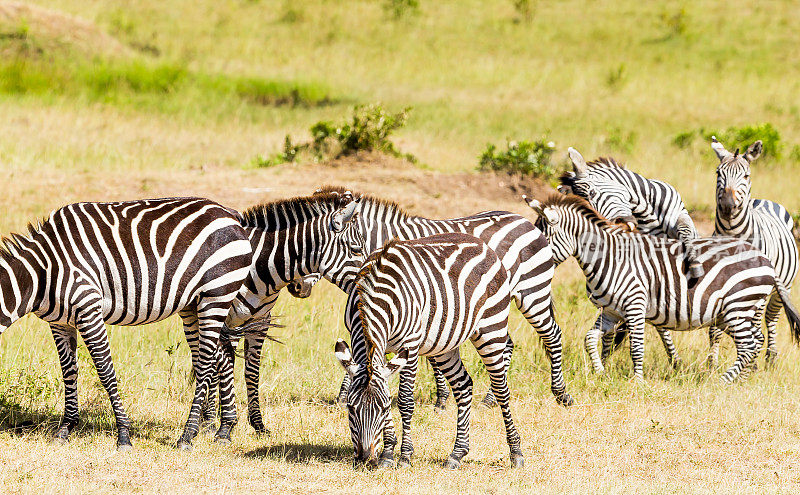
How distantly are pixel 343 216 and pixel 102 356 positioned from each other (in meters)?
2.24

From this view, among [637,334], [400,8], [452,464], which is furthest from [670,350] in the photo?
[400,8]

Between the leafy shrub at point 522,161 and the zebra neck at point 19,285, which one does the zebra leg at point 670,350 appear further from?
the zebra neck at point 19,285

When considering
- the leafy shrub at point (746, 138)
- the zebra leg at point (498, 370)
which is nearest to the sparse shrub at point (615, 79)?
the leafy shrub at point (746, 138)

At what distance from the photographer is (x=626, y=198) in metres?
10.9

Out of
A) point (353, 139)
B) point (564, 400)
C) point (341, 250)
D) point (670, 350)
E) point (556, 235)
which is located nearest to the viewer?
point (341, 250)

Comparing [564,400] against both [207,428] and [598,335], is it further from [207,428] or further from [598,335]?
[207,428]

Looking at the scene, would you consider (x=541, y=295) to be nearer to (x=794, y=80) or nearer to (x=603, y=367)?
(x=603, y=367)

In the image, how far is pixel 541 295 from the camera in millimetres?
8430

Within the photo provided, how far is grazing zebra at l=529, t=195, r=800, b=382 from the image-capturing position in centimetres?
935

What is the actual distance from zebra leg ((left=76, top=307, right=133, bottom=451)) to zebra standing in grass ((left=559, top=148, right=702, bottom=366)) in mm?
5812

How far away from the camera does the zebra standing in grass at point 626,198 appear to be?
418 inches

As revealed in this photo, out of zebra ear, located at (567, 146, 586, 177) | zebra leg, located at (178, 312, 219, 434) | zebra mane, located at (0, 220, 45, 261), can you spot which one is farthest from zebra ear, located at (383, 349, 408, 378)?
zebra ear, located at (567, 146, 586, 177)

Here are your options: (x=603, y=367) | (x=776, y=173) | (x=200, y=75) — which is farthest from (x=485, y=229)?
(x=200, y=75)

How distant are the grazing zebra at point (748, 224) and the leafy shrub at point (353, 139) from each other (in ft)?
24.4
